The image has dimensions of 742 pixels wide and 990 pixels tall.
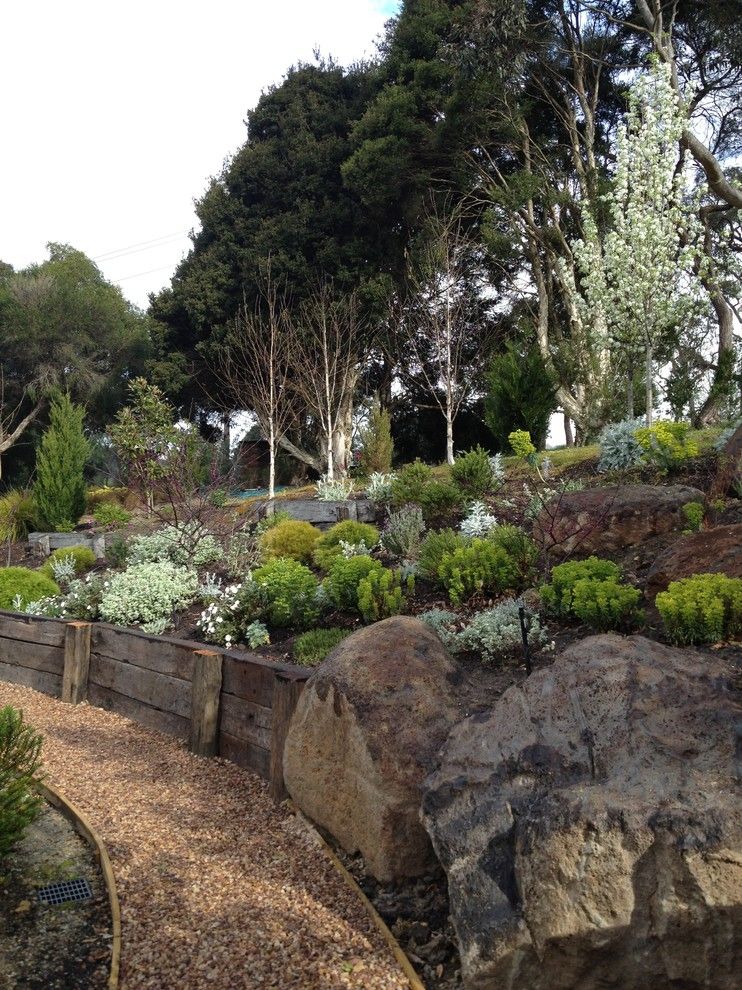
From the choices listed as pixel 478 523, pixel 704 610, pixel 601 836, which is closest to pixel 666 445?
pixel 478 523

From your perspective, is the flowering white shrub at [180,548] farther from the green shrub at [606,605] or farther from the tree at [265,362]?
the tree at [265,362]

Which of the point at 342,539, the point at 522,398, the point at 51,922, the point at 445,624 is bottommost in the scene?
the point at 51,922

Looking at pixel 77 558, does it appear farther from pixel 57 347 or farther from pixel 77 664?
pixel 57 347

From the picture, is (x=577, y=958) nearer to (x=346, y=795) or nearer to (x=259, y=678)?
(x=346, y=795)

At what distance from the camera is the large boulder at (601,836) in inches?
92.4

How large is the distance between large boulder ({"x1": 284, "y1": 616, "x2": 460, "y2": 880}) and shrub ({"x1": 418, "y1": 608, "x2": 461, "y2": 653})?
1204 millimetres

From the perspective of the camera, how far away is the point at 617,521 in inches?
263

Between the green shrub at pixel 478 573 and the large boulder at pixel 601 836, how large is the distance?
3.13 m

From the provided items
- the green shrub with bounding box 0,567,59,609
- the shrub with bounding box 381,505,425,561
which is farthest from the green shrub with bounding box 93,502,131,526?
the shrub with bounding box 381,505,425,561

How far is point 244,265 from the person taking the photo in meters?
22.5

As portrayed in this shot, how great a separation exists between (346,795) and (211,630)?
3.60 metres

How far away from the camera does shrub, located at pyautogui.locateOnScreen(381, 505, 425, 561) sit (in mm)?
8391

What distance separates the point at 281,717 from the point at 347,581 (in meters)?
2.54

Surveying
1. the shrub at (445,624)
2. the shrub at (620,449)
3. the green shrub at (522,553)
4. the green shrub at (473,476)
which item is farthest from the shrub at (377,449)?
the shrub at (445,624)
